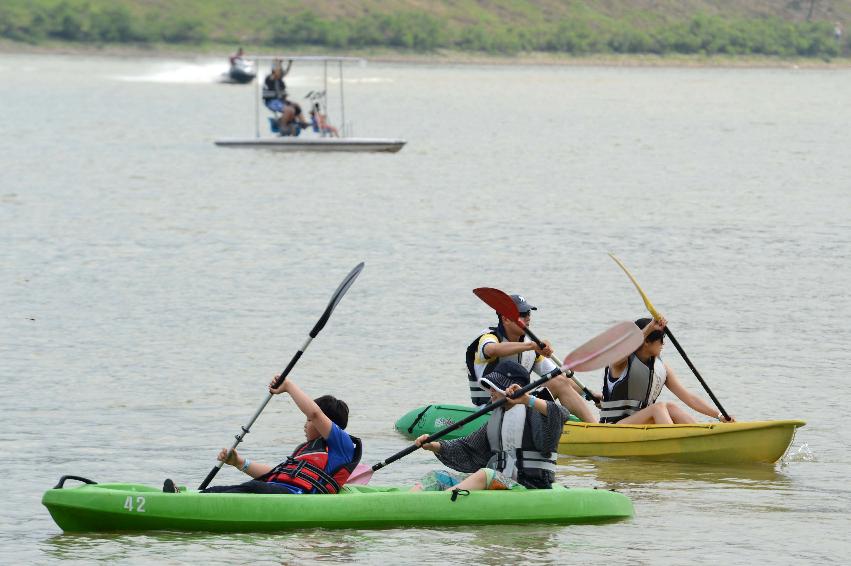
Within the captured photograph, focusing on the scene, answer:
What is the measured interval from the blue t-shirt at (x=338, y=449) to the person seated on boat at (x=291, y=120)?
3862 cm

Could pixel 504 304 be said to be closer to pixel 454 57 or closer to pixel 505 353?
pixel 505 353

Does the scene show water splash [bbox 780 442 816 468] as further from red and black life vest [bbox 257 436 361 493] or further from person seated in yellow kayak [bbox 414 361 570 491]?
red and black life vest [bbox 257 436 361 493]

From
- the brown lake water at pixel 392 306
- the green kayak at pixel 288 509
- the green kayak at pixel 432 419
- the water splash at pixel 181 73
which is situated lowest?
the water splash at pixel 181 73

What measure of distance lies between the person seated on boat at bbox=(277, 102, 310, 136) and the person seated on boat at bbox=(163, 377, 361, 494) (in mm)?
38294

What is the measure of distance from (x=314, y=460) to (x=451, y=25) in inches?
6320

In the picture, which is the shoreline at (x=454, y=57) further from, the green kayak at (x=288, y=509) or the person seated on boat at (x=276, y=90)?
the green kayak at (x=288, y=509)

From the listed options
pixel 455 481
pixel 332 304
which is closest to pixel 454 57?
pixel 332 304

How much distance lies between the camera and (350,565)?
40.7 feet

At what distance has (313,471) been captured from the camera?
12.8 meters

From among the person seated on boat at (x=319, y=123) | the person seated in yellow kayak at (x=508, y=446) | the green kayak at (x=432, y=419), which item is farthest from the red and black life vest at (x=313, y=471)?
the person seated on boat at (x=319, y=123)

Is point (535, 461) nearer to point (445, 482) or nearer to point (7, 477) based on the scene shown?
point (445, 482)

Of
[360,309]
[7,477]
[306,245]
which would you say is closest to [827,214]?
[306,245]

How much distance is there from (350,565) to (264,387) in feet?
25.5

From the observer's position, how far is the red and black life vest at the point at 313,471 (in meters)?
12.7
